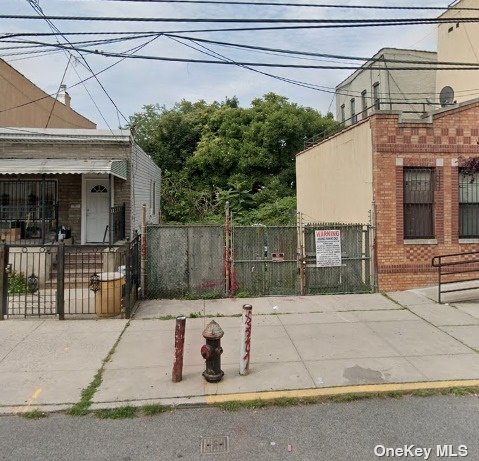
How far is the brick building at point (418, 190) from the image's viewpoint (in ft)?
34.1

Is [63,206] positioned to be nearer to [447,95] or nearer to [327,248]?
[327,248]

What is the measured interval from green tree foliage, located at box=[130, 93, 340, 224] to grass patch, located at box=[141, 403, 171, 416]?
1768 centimetres

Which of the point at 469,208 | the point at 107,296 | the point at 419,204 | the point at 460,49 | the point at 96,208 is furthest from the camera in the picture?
the point at 460,49

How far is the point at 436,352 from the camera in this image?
635cm

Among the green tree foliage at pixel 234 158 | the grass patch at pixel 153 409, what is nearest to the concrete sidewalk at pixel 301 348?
the grass patch at pixel 153 409

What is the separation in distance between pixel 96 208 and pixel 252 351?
28.3 feet

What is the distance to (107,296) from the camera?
327 inches

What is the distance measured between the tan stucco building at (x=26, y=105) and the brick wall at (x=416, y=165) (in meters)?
14.4

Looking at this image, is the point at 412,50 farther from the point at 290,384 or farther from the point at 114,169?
the point at 290,384

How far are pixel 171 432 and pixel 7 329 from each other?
469 cm

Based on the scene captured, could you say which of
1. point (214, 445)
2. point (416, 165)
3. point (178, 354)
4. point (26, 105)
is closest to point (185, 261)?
point (178, 354)

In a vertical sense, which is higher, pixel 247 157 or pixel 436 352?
pixel 247 157

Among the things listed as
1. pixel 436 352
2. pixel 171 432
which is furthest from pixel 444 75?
pixel 171 432

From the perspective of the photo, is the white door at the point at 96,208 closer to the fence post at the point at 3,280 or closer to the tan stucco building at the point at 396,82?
the fence post at the point at 3,280
